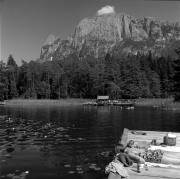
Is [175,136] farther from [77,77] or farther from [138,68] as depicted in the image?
[77,77]

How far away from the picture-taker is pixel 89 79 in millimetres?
160250

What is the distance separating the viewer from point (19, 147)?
32.8 m

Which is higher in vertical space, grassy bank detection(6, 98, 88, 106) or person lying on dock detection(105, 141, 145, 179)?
grassy bank detection(6, 98, 88, 106)

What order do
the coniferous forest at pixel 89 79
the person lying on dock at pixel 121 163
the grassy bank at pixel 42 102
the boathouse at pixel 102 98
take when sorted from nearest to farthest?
the person lying on dock at pixel 121 163 < the boathouse at pixel 102 98 < the grassy bank at pixel 42 102 < the coniferous forest at pixel 89 79

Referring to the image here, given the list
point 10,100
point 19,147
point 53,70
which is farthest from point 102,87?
point 19,147

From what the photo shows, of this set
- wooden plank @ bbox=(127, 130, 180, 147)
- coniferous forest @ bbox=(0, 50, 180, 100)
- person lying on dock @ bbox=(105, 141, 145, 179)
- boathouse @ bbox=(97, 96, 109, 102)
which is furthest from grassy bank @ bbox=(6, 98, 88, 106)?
person lying on dock @ bbox=(105, 141, 145, 179)

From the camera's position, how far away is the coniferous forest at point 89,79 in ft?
496

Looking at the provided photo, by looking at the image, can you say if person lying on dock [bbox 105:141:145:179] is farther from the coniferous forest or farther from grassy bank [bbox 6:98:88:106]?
the coniferous forest

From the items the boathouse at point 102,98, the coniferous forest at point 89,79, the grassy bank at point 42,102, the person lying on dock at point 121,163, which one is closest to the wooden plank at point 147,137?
the person lying on dock at point 121,163

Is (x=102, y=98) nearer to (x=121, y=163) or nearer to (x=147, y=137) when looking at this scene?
(x=147, y=137)

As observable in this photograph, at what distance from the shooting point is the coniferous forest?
151 metres

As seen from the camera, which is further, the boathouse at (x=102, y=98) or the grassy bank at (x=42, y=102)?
the grassy bank at (x=42, y=102)

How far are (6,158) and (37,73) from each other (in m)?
142

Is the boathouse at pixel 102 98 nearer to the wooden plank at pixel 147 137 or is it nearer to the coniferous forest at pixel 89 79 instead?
the coniferous forest at pixel 89 79
